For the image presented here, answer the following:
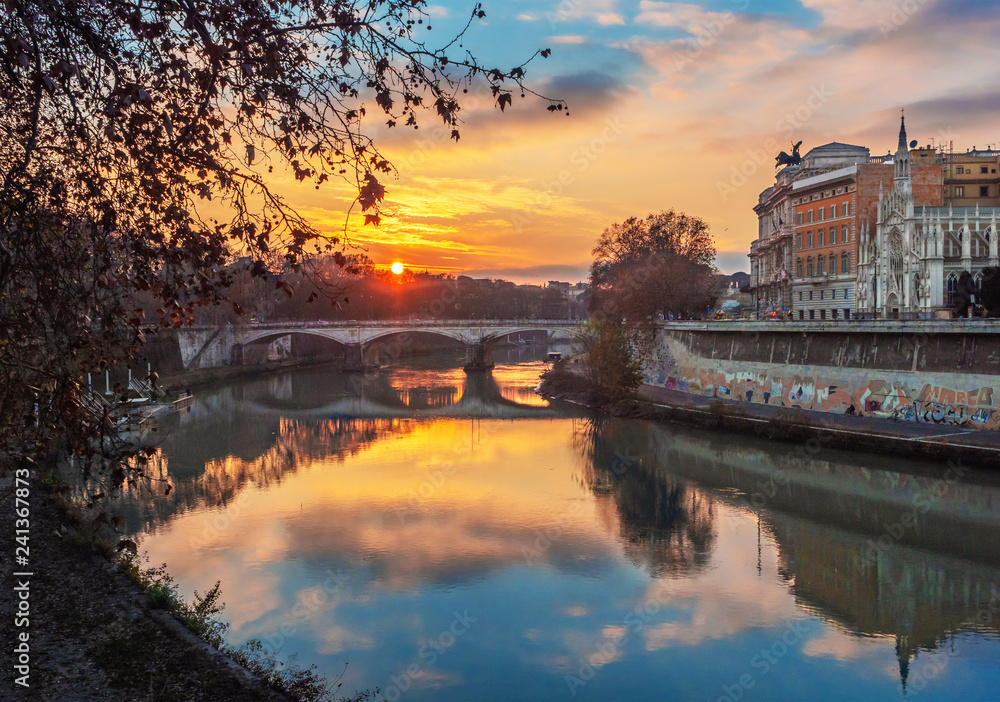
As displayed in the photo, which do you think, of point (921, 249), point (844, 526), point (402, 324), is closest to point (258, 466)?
point (844, 526)

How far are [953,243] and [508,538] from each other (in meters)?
28.5

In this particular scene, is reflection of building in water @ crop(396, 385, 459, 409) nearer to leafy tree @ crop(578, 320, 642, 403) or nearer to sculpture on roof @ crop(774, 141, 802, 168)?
leafy tree @ crop(578, 320, 642, 403)

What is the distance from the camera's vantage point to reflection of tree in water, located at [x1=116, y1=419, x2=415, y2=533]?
1809 centimetres

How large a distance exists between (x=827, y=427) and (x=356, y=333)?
121ft

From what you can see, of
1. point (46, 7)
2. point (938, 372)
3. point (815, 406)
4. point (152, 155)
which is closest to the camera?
point (46, 7)

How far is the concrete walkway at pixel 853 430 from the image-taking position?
65.0 feet

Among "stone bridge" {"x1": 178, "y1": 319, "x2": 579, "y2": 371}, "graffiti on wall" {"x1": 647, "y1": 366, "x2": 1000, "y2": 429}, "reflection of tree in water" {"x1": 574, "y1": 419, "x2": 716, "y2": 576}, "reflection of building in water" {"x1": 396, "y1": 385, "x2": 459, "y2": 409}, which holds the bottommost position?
"reflection of tree in water" {"x1": 574, "y1": 419, "x2": 716, "y2": 576}

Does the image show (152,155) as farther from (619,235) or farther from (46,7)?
(619,235)

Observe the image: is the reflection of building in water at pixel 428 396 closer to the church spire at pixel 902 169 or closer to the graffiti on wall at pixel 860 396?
the graffiti on wall at pixel 860 396

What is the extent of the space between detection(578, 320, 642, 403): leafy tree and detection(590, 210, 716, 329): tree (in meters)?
3.64

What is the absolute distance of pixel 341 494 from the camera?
1967 cm

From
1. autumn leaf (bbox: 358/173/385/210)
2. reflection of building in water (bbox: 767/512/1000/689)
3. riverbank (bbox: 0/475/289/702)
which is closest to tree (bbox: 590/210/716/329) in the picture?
reflection of building in water (bbox: 767/512/1000/689)

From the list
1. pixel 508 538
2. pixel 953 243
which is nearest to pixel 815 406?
pixel 953 243

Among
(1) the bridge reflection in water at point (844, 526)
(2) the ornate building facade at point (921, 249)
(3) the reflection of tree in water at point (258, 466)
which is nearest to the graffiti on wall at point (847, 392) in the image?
(1) the bridge reflection in water at point (844, 526)
